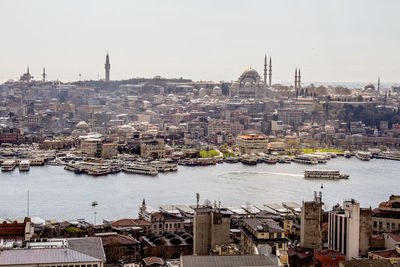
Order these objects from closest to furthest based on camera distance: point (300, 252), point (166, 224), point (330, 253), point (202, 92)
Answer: point (330, 253) → point (300, 252) → point (166, 224) → point (202, 92)

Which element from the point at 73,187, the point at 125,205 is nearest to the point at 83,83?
the point at 73,187

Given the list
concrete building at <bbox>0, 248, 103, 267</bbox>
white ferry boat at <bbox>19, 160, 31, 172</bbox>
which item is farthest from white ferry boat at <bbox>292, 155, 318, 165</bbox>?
concrete building at <bbox>0, 248, 103, 267</bbox>

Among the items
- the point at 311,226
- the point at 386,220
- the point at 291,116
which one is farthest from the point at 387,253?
the point at 291,116

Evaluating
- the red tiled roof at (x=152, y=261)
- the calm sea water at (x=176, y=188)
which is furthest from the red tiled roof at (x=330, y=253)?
the calm sea water at (x=176, y=188)

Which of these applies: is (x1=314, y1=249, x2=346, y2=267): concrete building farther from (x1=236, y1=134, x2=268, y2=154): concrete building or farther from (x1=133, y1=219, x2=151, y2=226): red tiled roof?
(x1=236, y1=134, x2=268, y2=154): concrete building

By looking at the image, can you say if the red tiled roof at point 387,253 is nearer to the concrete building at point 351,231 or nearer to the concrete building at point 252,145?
the concrete building at point 351,231

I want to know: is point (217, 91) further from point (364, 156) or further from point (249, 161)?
point (249, 161)
